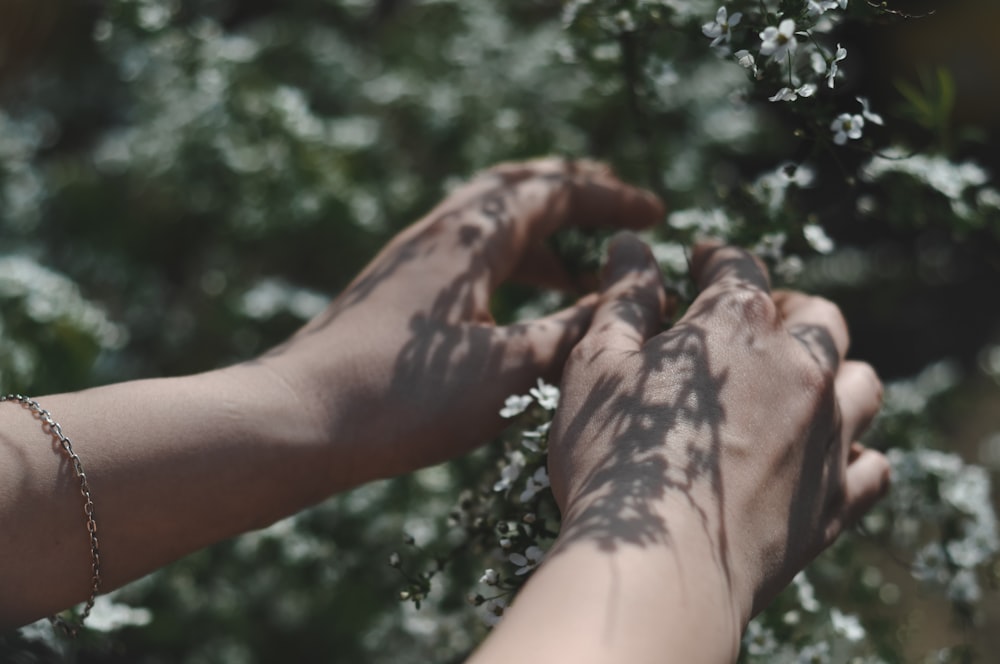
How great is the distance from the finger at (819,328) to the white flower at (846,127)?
282mm

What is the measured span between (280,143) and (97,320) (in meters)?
0.71

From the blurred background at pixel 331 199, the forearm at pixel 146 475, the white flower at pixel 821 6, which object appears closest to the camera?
the white flower at pixel 821 6

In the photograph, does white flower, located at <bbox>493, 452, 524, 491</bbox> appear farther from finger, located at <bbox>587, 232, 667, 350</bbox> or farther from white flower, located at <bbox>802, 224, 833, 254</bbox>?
white flower, located at <bbox>802, 224, 833, 254</bbox>

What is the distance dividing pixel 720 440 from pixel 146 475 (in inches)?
31.8

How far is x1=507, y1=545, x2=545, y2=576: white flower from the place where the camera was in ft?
4.29

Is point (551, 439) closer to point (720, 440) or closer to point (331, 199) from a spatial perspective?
point (720, 440)

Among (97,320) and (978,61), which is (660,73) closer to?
(97,320)

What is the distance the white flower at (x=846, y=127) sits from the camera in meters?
1.32

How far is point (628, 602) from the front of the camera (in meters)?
0.97

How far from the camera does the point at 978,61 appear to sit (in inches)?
165

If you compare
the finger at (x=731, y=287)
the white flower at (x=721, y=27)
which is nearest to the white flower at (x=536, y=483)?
the finger at (x=731, y=287)

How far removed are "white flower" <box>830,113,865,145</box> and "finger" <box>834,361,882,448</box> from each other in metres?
0.36

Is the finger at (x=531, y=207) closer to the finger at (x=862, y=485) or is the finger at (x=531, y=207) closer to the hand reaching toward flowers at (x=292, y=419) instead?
the hand reaching toward flowers at (x=292, y=419)

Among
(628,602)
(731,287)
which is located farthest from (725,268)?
(628,602)
